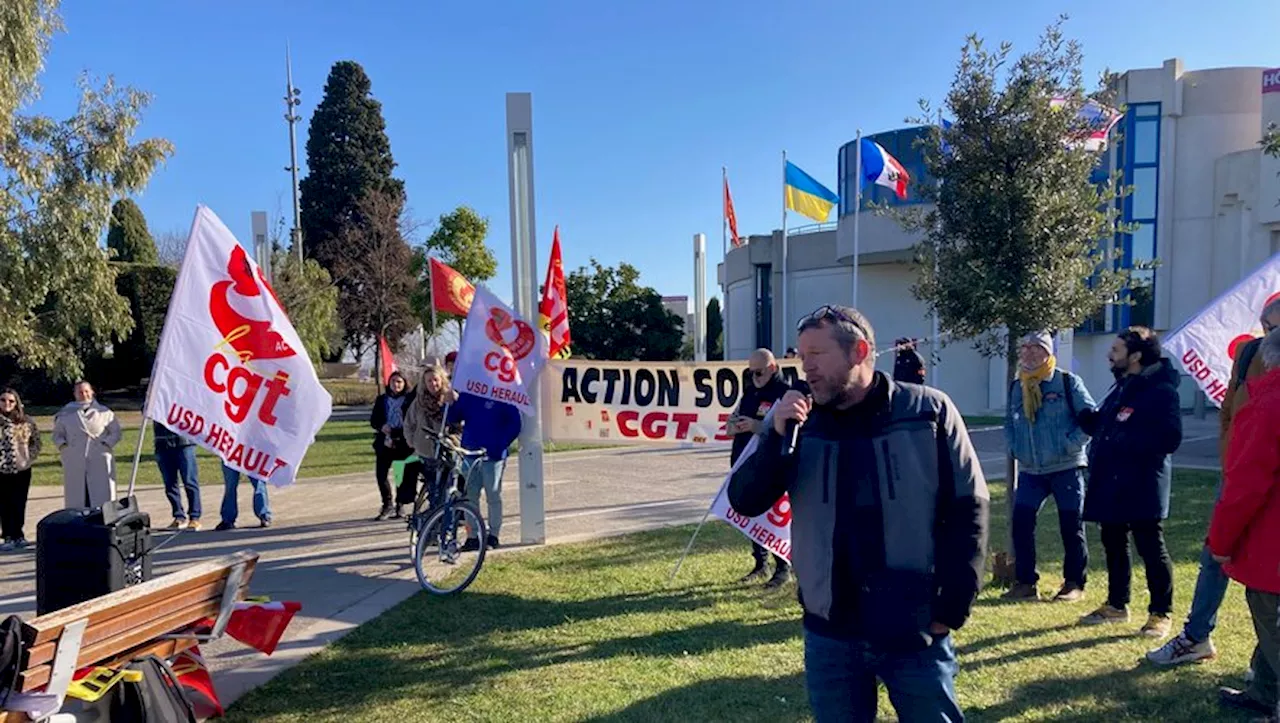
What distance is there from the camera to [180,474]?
28.7ft

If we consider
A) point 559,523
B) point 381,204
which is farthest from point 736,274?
point 559,523

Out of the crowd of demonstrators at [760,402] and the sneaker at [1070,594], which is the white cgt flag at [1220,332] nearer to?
the sneaker at [1070,594]

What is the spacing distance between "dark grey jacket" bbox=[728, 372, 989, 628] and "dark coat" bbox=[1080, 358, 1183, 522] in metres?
2.96

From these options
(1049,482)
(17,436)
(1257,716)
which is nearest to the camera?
(1257,716)

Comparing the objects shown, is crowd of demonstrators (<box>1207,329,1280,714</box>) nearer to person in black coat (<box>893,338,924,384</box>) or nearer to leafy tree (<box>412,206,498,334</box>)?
person in black coat (<box>893,338,924,384</box>)

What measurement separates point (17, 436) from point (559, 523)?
5.59 meters

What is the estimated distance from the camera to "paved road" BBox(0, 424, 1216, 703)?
5.39 meters

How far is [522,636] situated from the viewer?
512 cm

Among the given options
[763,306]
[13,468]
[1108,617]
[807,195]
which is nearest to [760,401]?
[1108,617]

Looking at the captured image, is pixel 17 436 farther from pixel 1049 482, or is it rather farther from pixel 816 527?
pixel 1049 482

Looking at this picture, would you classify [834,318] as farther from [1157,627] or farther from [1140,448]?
[1157,627]

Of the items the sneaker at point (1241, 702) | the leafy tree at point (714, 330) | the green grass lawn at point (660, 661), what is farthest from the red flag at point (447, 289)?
the leafy tree at point (714, 330)

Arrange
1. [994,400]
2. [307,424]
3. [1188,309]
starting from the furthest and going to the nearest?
1. [994,400]
2. [1188,309]
3. [307,424]

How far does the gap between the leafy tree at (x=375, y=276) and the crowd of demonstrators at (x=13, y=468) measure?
20835 millimetres
